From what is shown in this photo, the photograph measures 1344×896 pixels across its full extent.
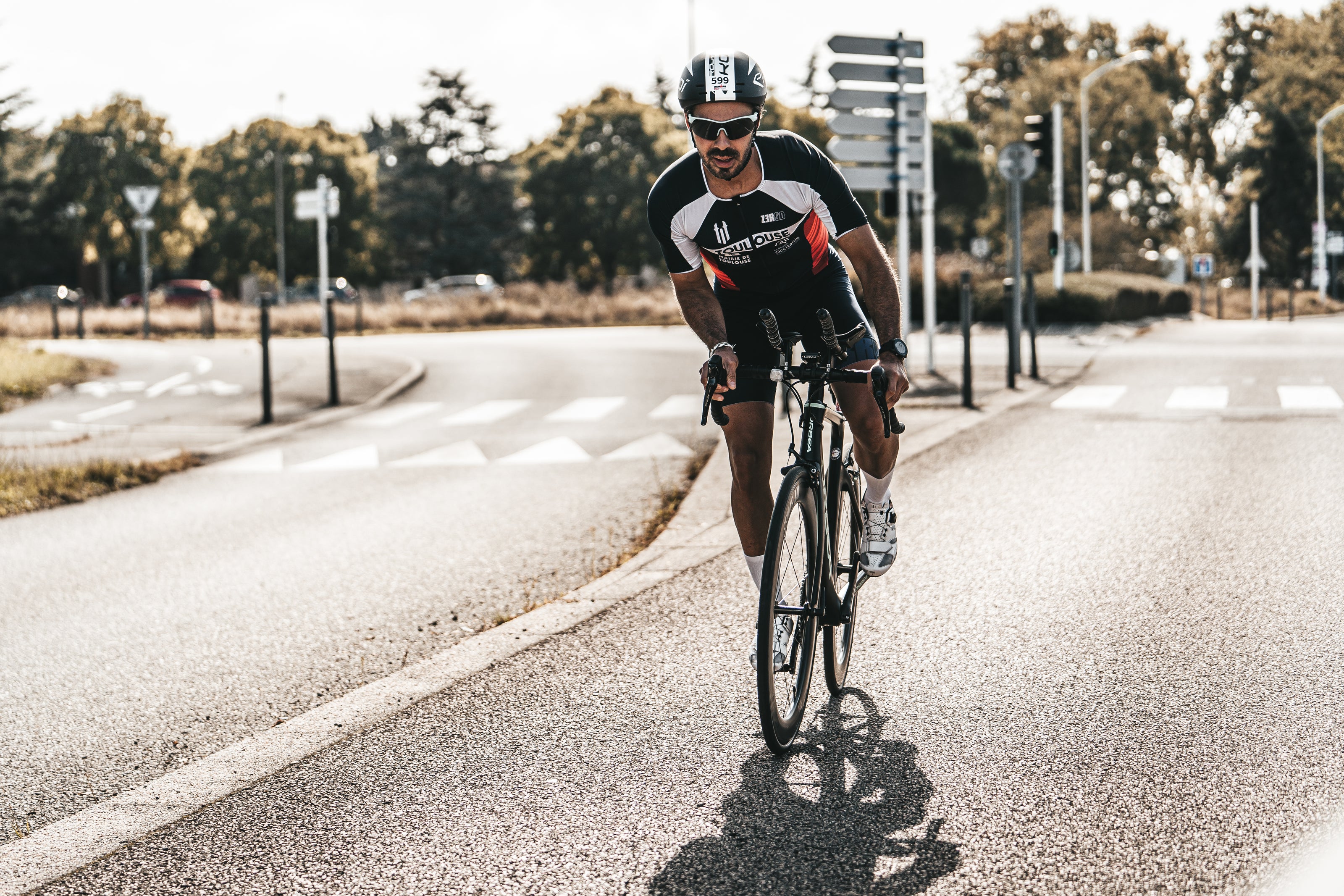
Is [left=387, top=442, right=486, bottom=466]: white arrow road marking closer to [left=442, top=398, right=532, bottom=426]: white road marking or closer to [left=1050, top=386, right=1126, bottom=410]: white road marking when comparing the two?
[left=442, top=398, right=532, bottom=426]: white road marking

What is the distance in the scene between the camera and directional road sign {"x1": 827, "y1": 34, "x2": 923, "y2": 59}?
16.5 meters

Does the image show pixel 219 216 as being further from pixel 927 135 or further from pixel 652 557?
pixel 652 557

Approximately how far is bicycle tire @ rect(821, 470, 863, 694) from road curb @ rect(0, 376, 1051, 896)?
51.6 inches

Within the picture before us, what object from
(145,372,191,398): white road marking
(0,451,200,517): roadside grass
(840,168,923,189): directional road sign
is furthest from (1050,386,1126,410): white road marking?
(145,372,191,398): white road marking

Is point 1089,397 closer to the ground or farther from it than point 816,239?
closer to the ground

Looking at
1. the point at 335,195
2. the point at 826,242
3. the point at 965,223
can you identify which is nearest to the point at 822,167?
the point at 826,242

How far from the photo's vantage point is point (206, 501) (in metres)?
10.2

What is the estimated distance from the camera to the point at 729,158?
4.12m

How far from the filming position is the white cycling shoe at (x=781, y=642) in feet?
12.8

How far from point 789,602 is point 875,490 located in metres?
0.84

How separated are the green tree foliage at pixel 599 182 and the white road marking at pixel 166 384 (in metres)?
44.5

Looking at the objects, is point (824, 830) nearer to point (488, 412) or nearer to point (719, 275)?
point (719, 275)

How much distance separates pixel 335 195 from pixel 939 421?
16.2 m

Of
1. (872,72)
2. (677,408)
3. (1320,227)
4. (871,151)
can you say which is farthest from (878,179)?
(1320,227)
